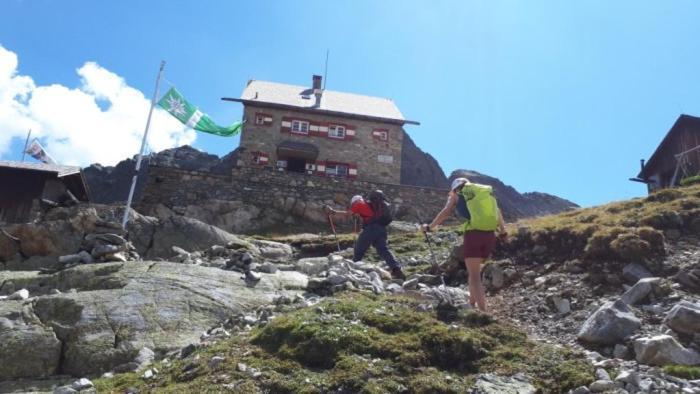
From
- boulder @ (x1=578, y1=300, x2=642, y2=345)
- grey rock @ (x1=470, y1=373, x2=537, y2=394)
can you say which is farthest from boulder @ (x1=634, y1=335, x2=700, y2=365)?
grey rock @ (x1=470, y1=373, x2=537, y2=394)

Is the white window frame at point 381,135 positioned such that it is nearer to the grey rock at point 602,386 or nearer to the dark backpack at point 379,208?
the dark backpack at point 379,208

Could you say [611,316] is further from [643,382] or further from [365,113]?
[365,113]

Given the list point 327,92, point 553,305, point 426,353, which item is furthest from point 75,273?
point 327,92

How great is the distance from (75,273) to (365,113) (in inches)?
1566

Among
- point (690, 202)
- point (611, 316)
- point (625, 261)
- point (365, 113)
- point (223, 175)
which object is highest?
point (365, 113)

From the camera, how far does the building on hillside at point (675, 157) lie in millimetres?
33875

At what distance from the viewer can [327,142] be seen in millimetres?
48156

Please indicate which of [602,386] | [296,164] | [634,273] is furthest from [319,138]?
[602,386]

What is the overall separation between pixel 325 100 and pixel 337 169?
753 cm

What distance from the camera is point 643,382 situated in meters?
5.96

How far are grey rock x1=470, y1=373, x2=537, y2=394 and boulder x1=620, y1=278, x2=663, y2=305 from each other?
3.45m

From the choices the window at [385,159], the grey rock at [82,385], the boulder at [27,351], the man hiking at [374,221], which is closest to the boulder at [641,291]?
the man hiking at [374,221]

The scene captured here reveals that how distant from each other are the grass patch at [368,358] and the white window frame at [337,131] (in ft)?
134

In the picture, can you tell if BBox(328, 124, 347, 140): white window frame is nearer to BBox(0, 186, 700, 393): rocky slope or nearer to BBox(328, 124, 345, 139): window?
BBox(328, 124, 345, 139): window
